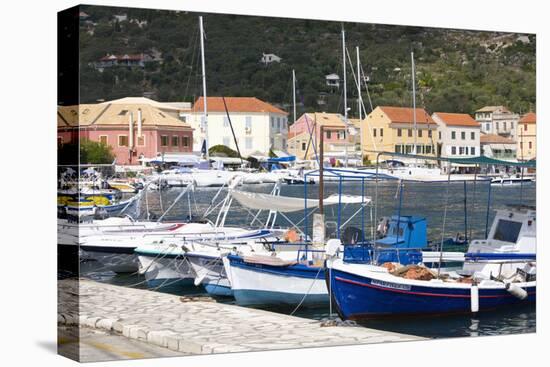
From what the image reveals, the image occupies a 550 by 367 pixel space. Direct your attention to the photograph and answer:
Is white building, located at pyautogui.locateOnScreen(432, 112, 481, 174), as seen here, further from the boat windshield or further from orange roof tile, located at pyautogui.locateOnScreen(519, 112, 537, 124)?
the boat windshield

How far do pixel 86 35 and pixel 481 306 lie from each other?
644 cm

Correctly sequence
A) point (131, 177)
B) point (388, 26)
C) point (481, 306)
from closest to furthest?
point (388, 26) → point (481, 306) → point (131, 177)

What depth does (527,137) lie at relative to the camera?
50.0 ft

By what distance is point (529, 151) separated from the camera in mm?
15000

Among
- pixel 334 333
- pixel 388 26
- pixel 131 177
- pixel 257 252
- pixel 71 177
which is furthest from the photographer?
pixel 131 177

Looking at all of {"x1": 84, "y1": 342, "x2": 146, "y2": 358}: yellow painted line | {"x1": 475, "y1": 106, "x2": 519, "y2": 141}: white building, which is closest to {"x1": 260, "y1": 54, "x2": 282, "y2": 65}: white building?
{"x1": 475, "y1": 106, "x2": 519, "y2": 141}: white building

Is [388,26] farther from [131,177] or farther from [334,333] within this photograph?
[131,177]

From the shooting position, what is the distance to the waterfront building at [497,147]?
607 inches

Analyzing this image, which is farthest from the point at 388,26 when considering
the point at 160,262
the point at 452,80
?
the point at 160,262

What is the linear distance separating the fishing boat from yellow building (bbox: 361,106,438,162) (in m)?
1.62

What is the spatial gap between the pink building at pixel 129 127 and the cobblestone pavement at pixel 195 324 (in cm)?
163

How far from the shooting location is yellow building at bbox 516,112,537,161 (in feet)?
49.0

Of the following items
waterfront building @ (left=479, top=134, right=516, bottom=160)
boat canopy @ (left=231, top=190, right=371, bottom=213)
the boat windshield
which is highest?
waterfront building @ (left=479, top=134, right=516, bottom=160)

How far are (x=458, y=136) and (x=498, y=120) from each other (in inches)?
33.4
